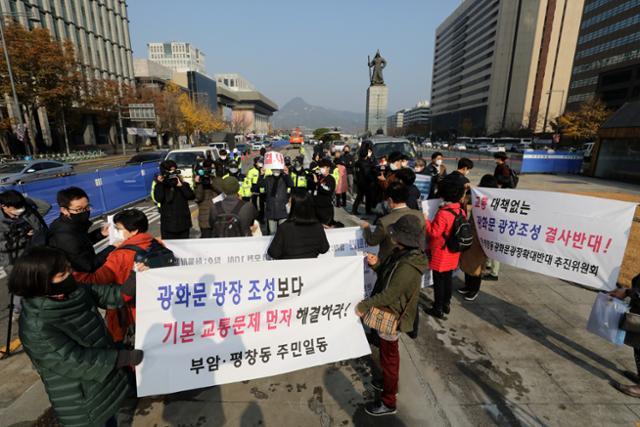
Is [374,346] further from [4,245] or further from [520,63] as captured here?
[520,63]

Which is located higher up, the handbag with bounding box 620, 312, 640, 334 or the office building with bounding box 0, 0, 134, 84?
the office building with bounding box 0, 0, 134, 84

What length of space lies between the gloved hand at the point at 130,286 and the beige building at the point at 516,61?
275 ft

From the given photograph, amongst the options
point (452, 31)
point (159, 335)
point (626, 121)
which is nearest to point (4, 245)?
point (159, 335)

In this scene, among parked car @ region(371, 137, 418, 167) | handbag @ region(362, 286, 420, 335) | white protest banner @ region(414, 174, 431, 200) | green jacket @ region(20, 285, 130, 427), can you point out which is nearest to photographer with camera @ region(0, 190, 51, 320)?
green jacket @ region(20, 285, 130, 427)

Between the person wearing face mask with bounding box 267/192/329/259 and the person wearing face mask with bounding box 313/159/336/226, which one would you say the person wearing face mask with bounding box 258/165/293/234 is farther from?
the person wearing face mask with bounding box 267/192/329/259

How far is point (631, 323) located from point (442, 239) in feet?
Result: 5.92

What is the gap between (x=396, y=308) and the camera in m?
2.56

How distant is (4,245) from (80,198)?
1014 millimetres

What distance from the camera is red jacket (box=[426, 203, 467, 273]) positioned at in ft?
12.8

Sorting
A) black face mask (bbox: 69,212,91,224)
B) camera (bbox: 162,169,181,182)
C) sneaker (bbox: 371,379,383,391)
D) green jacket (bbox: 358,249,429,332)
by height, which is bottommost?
sneaker (bbox: 371,379,383,391)

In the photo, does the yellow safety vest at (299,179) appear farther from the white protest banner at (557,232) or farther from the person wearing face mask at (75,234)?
the person wearing face mask at (75,234)

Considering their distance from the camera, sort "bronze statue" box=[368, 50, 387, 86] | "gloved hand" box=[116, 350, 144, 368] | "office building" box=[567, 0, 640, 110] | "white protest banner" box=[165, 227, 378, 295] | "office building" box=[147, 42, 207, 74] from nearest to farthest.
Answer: "gloved hand" box=[116, 350, 144, 368] → "white protest banner" box=[165, 227, 378, 295] → "bronze statue" box=[368, 50, 387, 86] → "office building" box=[567, 0, 640, 110] → "office building" box=[147, 42, 207, 74]

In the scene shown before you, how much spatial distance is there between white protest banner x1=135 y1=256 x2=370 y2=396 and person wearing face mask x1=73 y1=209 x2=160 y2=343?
33 cm

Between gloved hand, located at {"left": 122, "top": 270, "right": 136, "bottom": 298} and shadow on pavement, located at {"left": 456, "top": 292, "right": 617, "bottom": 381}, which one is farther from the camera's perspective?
shadow on pavement, located at {"left": 456, "top": 292, "right": 617, "bottom": 381}
